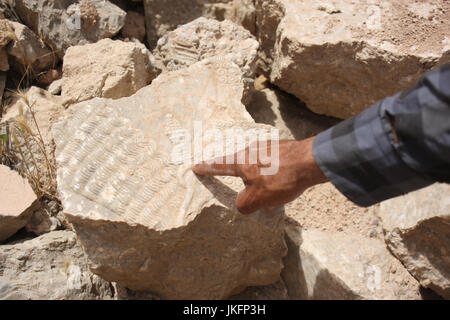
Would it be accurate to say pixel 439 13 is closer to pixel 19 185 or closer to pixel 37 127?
pixel 37 127

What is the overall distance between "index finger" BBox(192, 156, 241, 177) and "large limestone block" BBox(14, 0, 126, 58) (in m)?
1.51

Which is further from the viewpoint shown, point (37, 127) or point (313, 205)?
point (313, 205)

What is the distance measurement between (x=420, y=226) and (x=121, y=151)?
1.50m

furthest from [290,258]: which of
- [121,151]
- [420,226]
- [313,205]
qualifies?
[121,151]

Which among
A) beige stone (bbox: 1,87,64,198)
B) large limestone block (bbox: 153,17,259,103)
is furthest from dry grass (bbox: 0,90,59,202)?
large limestone block (bbox: 153,17,259,103)

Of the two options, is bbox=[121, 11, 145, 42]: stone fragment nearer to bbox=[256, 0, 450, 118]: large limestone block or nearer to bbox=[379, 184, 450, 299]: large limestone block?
bbox=[256, 0, 450, 118]: large limestone block

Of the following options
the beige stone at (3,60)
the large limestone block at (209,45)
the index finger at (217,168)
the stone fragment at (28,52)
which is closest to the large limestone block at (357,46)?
the large limestone block at (209,45)

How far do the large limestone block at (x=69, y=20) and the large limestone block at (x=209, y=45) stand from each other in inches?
19.1

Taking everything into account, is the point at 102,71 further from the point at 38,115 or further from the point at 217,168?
the point at 217,168

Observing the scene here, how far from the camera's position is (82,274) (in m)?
1.93

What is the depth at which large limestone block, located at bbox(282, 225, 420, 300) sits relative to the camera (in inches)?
74.8

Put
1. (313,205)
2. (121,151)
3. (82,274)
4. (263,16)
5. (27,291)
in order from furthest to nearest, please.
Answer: (263,16)
(313,205)
(82,274)
(27,291)
(121,151)

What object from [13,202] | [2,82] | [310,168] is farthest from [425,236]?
[2,82]

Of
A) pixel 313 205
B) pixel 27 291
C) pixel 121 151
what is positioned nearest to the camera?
pixel 121 151
